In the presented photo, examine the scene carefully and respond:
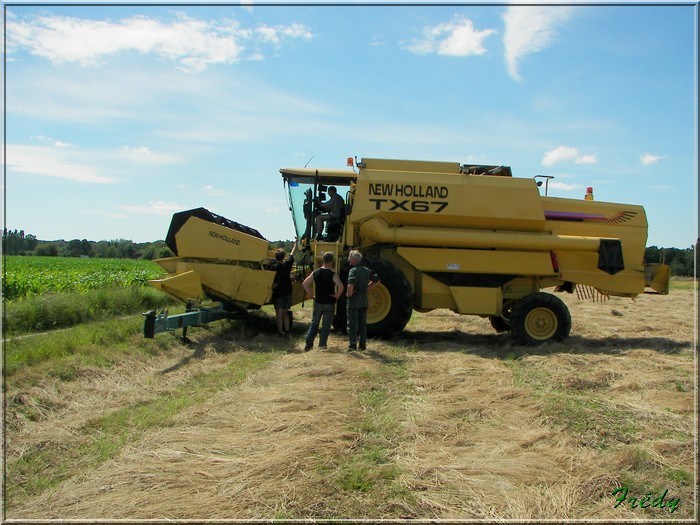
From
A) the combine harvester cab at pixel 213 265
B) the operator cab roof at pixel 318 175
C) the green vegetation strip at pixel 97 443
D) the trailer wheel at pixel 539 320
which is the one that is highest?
the operator cab roof at pixel 318 175

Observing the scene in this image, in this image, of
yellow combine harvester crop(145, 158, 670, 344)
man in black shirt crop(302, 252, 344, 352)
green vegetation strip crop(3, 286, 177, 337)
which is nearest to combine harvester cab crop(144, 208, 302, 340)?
yellow combine harvester crop(145, 158, 670, 344)

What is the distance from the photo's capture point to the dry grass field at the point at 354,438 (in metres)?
3.37

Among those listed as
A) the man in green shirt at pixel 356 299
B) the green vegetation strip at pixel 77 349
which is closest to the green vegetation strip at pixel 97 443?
the green vegetation strip at pixel 77 349

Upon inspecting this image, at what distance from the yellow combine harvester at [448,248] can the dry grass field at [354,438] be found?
1651 mm

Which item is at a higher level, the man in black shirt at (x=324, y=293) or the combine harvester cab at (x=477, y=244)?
the combine harvester cab at (x=477, y=244)

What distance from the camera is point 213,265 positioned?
31.3 feet

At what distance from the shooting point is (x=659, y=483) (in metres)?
3.61

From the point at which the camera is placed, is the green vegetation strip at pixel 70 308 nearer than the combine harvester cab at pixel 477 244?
No

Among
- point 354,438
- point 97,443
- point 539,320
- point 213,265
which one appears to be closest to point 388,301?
point 539,320

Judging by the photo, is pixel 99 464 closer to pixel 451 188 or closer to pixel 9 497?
pixel 9 497

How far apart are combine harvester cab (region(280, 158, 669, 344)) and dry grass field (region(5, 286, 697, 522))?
5.44ft

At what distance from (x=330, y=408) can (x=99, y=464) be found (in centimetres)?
188

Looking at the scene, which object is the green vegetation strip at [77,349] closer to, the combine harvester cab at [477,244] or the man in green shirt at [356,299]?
the man in green shirt at [356,299]

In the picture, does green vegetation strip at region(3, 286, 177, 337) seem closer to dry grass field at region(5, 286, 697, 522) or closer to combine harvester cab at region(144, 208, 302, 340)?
combine harvester cab at region(144, 208, 302, 340)
